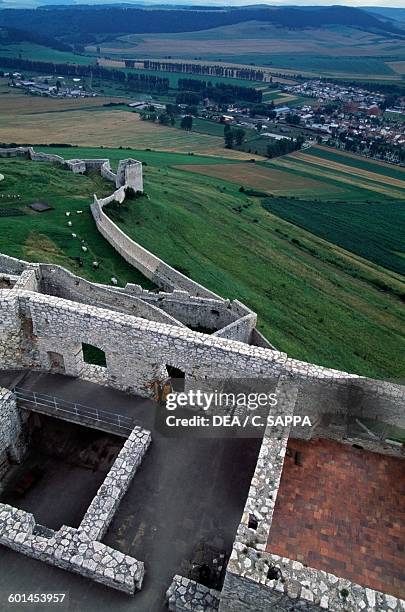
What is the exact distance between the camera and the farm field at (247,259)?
33.8 meters

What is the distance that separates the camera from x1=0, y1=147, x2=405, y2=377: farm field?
3378cm

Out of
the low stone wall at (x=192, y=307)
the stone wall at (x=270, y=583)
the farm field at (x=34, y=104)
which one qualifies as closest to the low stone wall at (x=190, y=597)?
the stone wall at (x=270, y=583)

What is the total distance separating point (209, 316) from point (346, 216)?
49.3 m

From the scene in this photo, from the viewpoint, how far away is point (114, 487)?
38.4ft

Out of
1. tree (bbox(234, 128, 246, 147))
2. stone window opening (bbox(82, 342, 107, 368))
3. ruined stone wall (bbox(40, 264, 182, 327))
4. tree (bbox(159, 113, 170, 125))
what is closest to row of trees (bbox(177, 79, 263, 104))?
tree (bbox(159, 113, 170, 125))

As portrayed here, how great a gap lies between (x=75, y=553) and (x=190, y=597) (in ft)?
8.67

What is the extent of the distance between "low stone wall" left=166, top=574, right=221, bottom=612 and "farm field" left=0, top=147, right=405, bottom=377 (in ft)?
69.4

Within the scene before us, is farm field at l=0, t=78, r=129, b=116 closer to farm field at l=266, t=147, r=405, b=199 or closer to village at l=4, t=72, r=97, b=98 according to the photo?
village at l=4, t=72, r=97, b=98

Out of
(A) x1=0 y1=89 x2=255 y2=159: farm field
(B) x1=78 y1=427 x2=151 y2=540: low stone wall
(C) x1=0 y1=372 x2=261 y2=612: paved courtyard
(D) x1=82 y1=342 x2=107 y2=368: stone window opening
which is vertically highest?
(B) x1=78 y1=427 x2=151 y2=540: low stone wall

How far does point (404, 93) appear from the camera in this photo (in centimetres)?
18700

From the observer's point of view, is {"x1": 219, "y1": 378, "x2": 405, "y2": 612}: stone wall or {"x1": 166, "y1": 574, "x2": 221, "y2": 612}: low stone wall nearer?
{"x1": 219, "y1": 378, "x2": 405, "y2": 612}: stone wall

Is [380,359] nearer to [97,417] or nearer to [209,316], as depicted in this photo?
[209,316]

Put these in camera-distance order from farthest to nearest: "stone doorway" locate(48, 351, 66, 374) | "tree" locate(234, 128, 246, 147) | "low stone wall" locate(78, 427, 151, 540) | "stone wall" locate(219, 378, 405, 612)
Result: 1. "tree" locate(234, 128, 246, 147)
2. "stone doorway" locate(48, 351, 66, 374)
3. "low stone wall" locate(78, 427, 151, 540)
4. "stone wall" locate(219, 378, 405, 612)

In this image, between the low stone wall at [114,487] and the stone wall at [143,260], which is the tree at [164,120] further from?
the low stone wall at [114,487]
